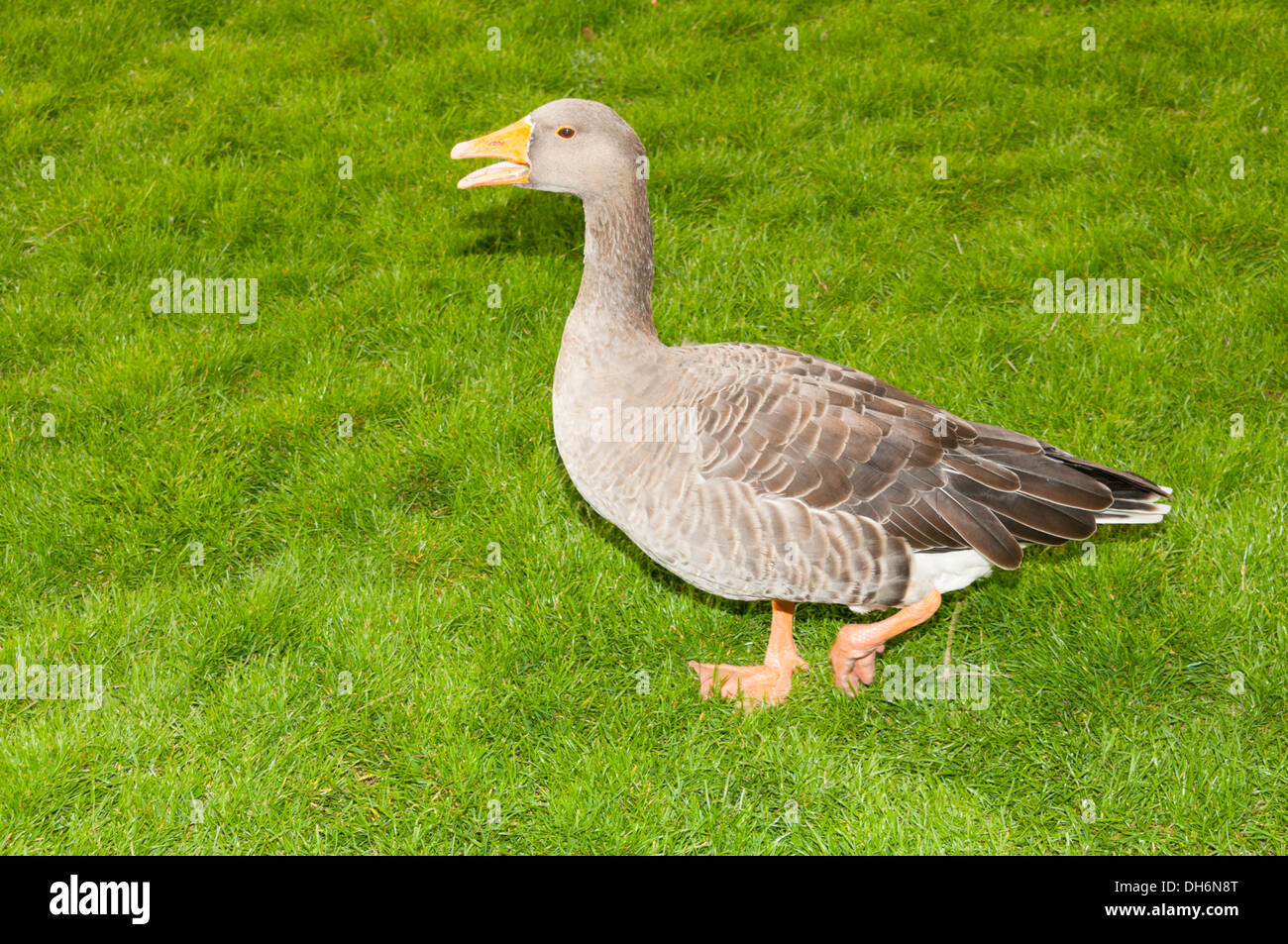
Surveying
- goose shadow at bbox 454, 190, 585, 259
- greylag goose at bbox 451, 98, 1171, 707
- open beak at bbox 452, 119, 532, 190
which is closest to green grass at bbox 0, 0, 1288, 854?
goose shadow at bbox 454, 190, 585, 259

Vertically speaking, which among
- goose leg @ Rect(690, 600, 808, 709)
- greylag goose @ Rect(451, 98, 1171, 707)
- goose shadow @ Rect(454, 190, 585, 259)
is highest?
goose shadow @ Rect(454, 190, 585, 259)

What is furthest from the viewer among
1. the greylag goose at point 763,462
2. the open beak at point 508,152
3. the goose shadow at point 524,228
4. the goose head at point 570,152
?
the goose shadow at point 524,228

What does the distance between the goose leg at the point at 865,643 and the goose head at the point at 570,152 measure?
1.98 metres

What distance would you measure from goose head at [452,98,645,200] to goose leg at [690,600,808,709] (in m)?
1.87

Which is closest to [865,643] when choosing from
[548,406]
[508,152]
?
[548,406]

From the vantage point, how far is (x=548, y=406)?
5.33 m

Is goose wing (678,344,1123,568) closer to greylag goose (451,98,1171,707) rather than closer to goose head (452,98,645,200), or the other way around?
greylag goose (451,98,1171,707)

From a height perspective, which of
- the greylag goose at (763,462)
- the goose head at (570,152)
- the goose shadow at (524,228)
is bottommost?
the greylag goose at (763,462)

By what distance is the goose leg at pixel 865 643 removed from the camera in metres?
3.91

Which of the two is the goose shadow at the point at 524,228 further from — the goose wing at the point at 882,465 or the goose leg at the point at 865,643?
the goose leg at the point at 865,643

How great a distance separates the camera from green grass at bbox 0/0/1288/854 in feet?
12.2

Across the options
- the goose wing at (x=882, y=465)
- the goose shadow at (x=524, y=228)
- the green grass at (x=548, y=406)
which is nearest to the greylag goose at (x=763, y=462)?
the goose wing at (x=882, y=465)

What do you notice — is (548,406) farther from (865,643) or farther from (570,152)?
(865,643)

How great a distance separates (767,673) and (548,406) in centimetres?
194
